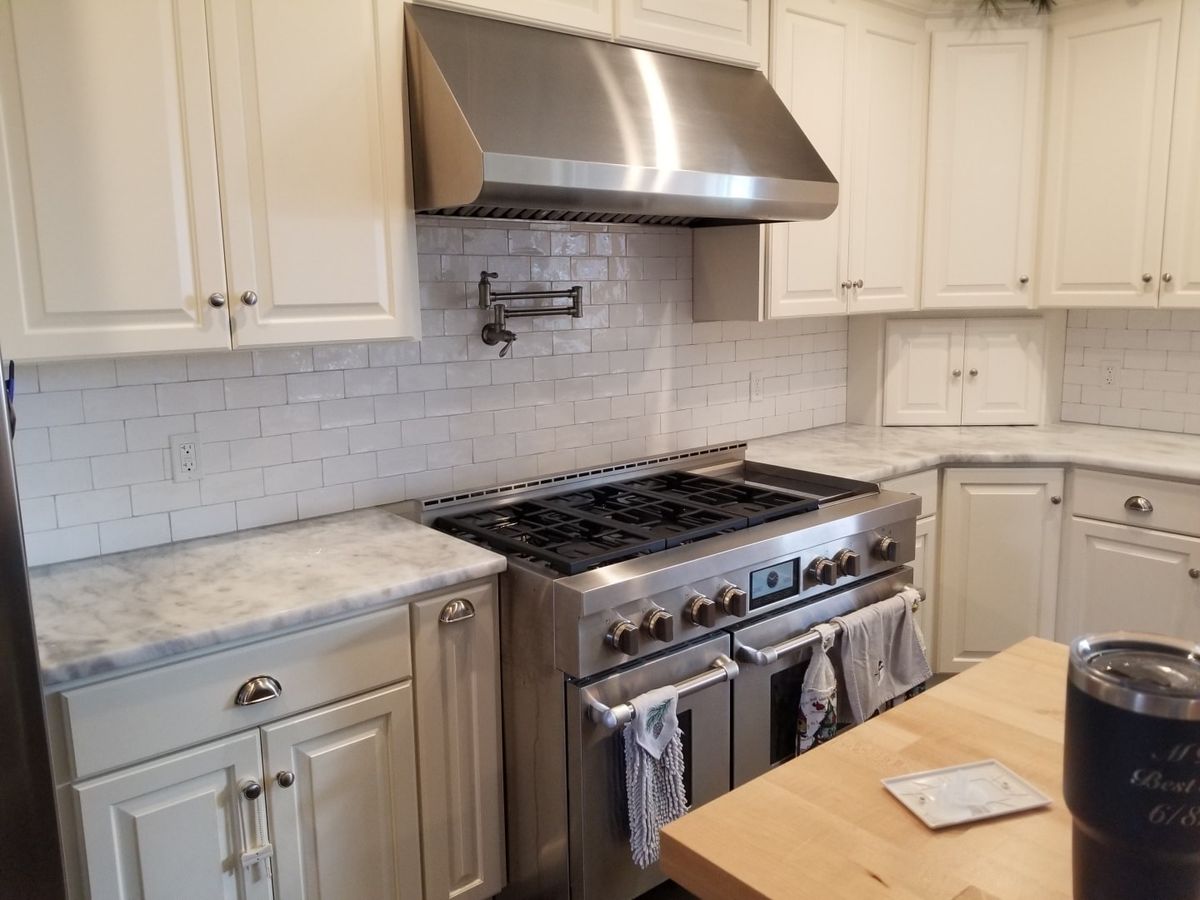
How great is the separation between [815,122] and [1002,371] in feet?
4.34

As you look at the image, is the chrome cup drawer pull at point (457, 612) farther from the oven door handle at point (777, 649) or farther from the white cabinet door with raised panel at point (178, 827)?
the oven door handle at point (777, 649)

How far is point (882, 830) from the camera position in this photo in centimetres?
94

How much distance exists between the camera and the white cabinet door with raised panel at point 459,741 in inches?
77.4

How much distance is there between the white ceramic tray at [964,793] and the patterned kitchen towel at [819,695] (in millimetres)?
1338

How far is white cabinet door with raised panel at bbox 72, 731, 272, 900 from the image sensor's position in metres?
1.60

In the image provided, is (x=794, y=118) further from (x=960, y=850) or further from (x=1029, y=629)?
(x=960, y=850)

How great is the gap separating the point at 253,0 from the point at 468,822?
1794 millimetres

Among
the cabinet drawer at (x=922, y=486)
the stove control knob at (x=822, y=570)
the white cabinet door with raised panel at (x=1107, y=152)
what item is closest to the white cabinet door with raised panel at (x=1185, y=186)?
the white cabinet door with raised panel at (x=1107, y=152)

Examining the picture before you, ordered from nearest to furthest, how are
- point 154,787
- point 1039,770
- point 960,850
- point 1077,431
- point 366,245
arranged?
1. point 960,850
2. point 1039,770
3. point 154,787
4. point 366,245
5. point 1077,431

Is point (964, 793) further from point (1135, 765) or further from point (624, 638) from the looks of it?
point (624, 638)

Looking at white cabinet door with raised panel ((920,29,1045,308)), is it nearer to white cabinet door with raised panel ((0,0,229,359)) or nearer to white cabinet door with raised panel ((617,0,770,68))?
white cabinet door with raised panel ((617,0,770,68))

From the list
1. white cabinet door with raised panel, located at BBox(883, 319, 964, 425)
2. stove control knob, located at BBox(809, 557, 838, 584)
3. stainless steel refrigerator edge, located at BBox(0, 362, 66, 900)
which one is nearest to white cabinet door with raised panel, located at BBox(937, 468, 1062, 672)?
white cabinet door with raised panel, located at BBox(883, 319, 964, 425)

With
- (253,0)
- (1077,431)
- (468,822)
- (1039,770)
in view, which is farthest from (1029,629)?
(253,0)

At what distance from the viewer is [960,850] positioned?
90 centimetres
